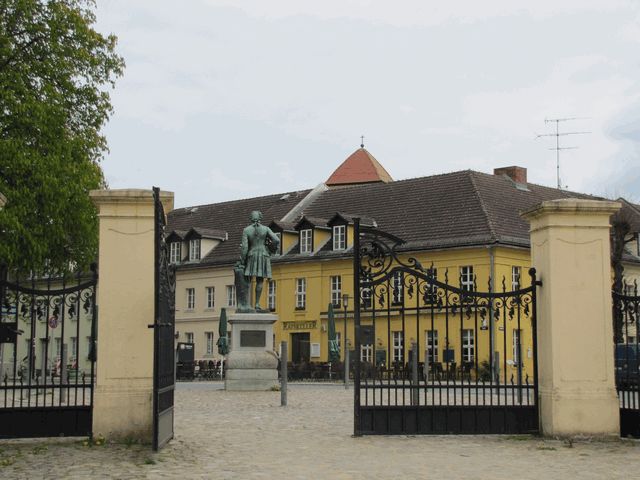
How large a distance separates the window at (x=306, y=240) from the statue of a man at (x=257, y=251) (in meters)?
26.3

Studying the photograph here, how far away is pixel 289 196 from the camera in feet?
197

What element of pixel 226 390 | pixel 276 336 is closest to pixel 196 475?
pixel 226 390

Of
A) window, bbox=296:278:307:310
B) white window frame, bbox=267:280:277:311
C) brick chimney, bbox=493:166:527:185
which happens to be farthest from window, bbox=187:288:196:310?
brick chimney, bbox=493:166:527:185

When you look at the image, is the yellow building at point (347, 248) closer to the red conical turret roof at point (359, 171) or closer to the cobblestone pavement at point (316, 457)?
the red conical turret roof at point (359, 171)

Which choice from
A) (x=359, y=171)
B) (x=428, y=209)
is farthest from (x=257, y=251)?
(x=359, y=171)

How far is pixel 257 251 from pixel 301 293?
26808 millimetres

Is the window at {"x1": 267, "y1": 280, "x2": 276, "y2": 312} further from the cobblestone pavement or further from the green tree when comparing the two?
the cobblestone pavement

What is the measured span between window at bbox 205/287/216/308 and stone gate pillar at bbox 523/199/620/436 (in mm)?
46011

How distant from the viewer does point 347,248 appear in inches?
2014

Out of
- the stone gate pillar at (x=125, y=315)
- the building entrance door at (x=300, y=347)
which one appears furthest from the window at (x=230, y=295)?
the stone gate pillar at (x=125, y=315)

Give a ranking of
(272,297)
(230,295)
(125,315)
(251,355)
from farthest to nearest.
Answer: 1. (230,295)
2. (272,297)
3. (251,355)
4. (125,315)

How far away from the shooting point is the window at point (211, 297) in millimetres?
57594

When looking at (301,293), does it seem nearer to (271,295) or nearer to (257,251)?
(271,295)

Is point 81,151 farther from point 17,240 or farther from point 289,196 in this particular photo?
point 289,196
